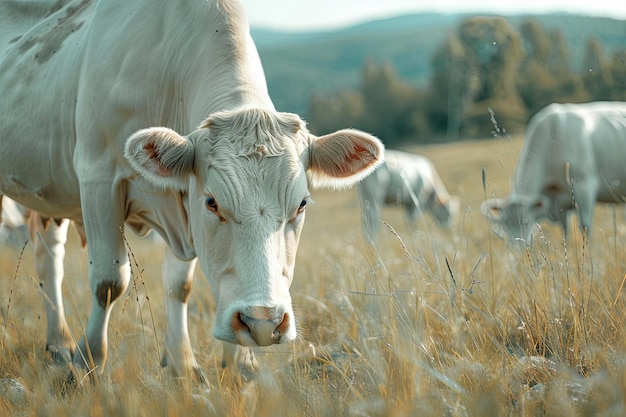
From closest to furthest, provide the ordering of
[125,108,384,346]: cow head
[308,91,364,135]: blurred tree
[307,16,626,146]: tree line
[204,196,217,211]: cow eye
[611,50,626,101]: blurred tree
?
[125,108,384,346]: cow head < [204,196,217,211]: cow eye < [611,50,626,101]: blurred tree < [307,16,626,146]: tree line < [308,91,364,135]: blurred tree

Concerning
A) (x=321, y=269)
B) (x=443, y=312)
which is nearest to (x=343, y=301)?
(x=443, y=312)

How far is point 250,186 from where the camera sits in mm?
3330

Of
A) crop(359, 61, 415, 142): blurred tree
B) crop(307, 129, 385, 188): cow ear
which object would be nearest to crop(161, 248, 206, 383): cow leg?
crop(307, 129, 385, 188): cow ear

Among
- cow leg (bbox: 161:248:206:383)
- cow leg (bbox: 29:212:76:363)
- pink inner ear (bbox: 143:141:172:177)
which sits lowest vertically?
cow leg (bbox: 29:212:76:363)

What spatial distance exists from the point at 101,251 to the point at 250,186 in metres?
1.40

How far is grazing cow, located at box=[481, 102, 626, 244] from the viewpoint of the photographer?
1036cm

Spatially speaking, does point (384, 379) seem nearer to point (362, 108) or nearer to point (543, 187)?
point (543, 187)

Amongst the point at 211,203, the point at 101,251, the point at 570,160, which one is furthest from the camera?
the point at 570,160

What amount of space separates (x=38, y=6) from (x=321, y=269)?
3.07 m

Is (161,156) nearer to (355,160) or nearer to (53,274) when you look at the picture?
(355,160)

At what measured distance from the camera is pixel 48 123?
190 inches

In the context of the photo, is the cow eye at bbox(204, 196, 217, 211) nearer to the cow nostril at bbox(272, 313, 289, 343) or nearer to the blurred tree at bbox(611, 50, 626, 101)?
the cow nostril at bbox(272, 313, 289, 343)

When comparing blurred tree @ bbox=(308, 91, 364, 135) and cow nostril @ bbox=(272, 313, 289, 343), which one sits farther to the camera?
blurred tree @ bbox=(308, 91, 364, 135)

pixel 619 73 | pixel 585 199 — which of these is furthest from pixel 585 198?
pixel 619 73
